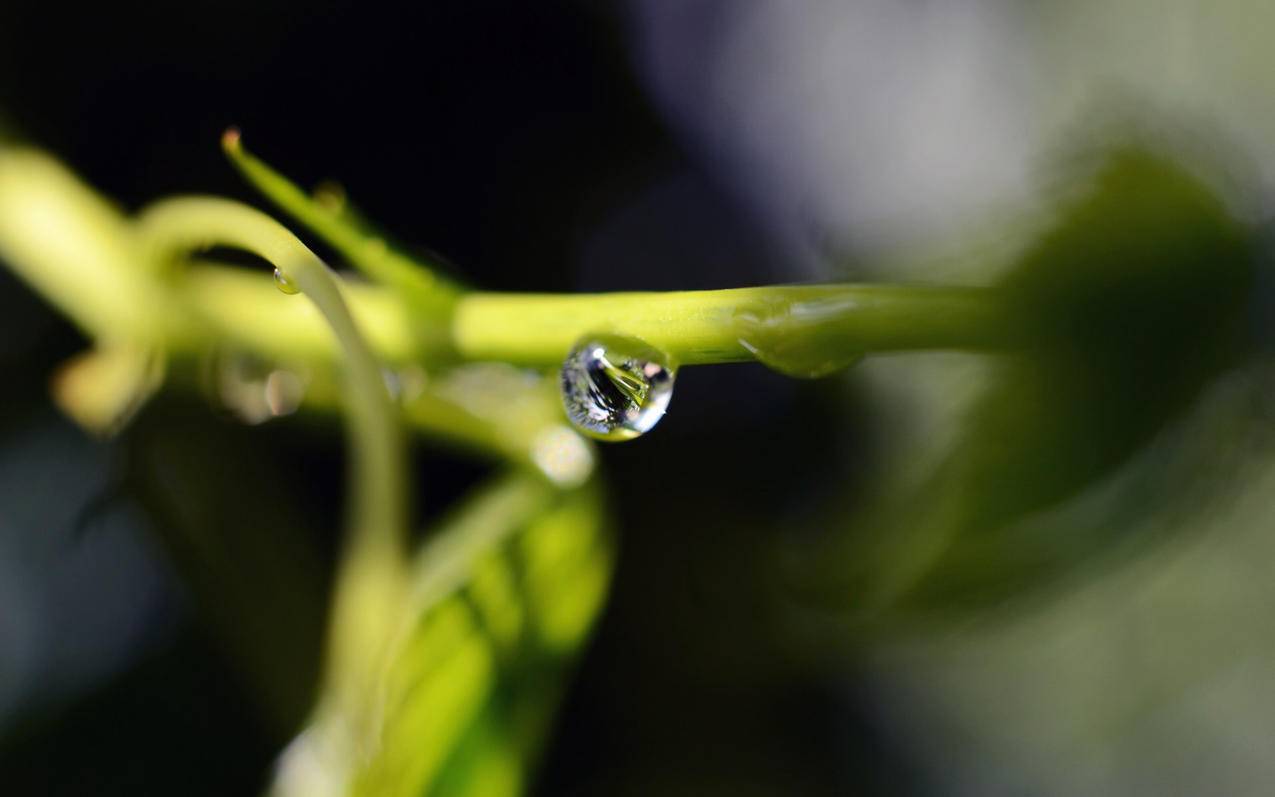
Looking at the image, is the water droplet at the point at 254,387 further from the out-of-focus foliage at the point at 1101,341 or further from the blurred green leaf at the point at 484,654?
the out-of-focus foliage at the point at 1101,341

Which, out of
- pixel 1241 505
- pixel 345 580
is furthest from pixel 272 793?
pixel 1241 505

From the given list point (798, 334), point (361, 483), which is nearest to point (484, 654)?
point (361, 483)

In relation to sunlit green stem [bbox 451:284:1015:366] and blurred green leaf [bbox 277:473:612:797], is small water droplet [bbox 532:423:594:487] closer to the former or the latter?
blurred green leaf [bbox 277:473:612:797]

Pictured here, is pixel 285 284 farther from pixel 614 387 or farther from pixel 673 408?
pixel 673 408

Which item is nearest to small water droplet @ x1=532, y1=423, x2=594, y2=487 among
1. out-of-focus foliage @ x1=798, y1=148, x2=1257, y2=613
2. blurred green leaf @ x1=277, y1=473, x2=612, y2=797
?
blurred green leaf @ x1=277, y1=473, x2=612, y2=797

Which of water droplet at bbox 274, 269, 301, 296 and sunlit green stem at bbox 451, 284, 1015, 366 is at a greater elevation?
water droplet at bbox 274, 269, 301, 296

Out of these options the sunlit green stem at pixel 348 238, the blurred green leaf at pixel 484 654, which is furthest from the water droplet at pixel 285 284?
the blurred green leaf at pixel 484 654
